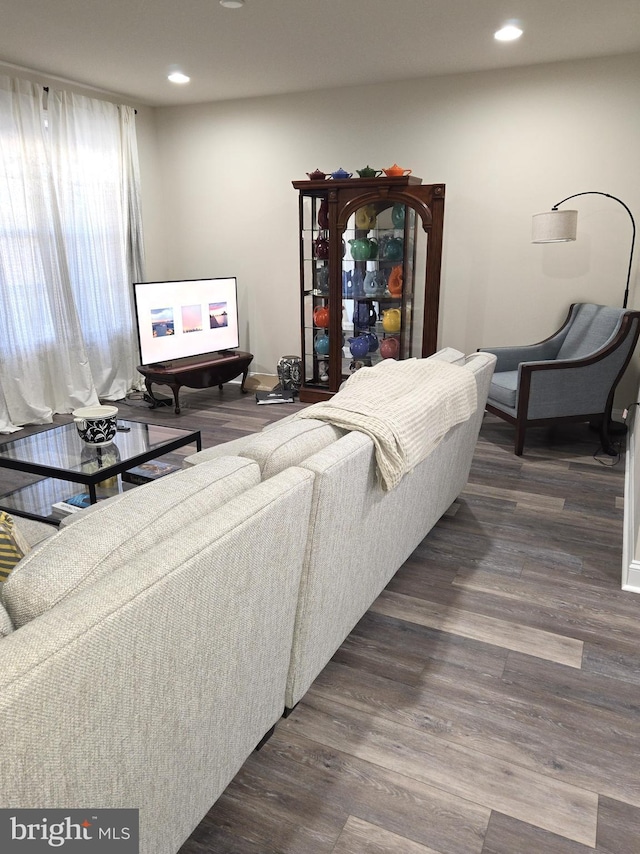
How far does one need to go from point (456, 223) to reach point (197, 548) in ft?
14.7

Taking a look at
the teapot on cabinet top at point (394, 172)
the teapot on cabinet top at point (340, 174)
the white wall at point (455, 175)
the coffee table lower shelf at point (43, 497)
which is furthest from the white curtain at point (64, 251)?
the teapot on cabinet top at point (394, 172)

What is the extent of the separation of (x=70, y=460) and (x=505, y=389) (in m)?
2.73

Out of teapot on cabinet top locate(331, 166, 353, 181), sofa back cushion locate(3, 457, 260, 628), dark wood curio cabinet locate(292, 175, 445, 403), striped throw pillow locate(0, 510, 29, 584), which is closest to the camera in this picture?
sofa back cushion locate(3, 457, 260, 628)

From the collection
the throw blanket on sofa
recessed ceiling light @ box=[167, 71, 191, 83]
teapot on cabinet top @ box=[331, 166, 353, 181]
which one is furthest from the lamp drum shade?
recessed ceiling light @ box=[167, 71, 191, 83]

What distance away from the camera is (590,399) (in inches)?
156

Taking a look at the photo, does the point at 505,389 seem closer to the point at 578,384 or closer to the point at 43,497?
the point at 578,384

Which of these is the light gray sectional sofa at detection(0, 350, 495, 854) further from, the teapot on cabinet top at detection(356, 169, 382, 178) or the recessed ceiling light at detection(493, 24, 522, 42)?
the teapot on cabinet top at detection(356, 169, 382, 178)

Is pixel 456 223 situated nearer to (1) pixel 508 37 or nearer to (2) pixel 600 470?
(1) pixel 508 37

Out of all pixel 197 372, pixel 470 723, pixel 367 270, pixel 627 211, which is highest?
pixel 627 211

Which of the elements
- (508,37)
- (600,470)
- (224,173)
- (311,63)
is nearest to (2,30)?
(311,63)

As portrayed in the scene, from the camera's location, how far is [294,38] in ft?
12.2

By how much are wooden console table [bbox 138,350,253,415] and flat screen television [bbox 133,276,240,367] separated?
84 mm

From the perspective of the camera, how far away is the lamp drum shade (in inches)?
158

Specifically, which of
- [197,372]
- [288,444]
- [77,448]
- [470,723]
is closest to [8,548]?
[288,444]
